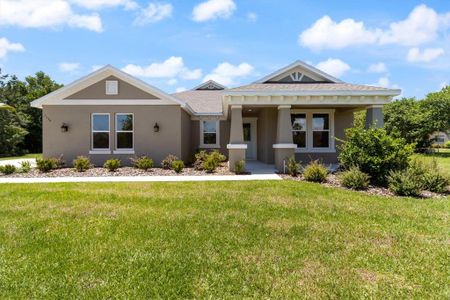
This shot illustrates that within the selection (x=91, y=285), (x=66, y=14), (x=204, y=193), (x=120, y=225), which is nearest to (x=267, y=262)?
(x=91, y=285)

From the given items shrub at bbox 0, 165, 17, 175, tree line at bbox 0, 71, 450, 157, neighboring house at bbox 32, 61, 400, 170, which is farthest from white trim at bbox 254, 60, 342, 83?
tree line at bbox 0, 71, 450, 157

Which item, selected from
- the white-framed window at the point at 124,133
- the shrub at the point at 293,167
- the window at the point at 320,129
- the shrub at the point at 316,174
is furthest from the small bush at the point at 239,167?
the white-framed window at the point at 124,133

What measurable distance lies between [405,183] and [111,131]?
12.7 metres

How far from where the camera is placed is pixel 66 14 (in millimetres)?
12531

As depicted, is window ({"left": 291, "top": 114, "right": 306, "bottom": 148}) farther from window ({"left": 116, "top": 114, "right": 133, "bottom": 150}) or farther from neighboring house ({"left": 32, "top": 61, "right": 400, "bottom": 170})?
window ({"left": 116, "top": 114, "right": 133, "bottom": 150})

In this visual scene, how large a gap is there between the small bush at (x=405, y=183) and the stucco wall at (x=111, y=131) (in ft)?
31.7

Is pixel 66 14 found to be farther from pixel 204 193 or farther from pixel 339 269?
pixel 339 269

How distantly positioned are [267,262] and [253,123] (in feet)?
56.5

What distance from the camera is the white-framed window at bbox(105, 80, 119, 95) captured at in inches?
613

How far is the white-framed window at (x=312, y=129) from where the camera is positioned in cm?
1634

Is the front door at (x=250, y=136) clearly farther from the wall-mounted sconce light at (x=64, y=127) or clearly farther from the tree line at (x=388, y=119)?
the tree line at (x=388, y=119)

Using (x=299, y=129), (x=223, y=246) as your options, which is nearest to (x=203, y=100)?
(x=299, y=129)

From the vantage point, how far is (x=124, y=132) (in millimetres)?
15898

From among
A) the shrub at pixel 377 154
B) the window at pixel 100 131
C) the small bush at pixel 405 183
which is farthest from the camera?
the window at pixel 100 131
